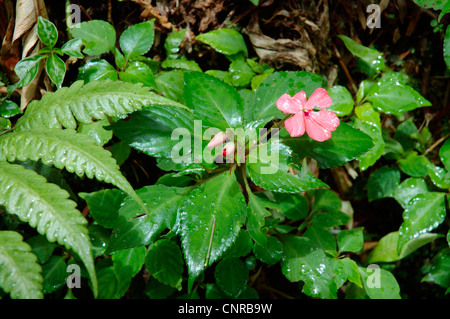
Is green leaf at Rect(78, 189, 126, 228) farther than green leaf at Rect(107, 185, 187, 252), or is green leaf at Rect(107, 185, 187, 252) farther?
A: green leaf at Rect(78, 189, 126, 228)

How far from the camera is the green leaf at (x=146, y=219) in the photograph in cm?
137

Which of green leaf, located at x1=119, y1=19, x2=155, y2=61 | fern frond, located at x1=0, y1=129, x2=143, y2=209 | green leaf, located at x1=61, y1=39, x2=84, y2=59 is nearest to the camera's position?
fern frond, located at x1=0, y1=129, x2=143, y2=209

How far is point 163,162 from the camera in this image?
5.39 ft

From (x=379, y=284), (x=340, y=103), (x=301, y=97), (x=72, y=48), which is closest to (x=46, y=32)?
(x=72, y=48)

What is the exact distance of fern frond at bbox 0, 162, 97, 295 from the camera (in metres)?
1.07

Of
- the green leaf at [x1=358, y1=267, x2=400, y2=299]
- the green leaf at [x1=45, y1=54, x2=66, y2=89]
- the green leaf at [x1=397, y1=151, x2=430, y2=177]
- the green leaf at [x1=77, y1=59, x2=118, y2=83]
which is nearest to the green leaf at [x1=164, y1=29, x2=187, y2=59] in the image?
the green leaf at [x1=77, y1=59, x2=118, y2=83]

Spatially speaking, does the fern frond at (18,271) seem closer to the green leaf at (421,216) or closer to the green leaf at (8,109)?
the green leaf at (8,109)

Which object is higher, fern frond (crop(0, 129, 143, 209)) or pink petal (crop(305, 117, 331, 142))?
fern frond (crop(0, 129, 143, 209))

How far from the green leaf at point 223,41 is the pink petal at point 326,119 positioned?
34.1 inches

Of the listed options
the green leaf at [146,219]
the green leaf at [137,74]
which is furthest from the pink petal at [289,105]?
the green leaf at [137,74]

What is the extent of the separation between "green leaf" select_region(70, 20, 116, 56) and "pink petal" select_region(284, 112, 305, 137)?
1.06m

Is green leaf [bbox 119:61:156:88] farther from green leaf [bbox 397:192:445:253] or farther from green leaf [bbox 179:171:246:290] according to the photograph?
green leaf [bbox 397:192:445:253]
